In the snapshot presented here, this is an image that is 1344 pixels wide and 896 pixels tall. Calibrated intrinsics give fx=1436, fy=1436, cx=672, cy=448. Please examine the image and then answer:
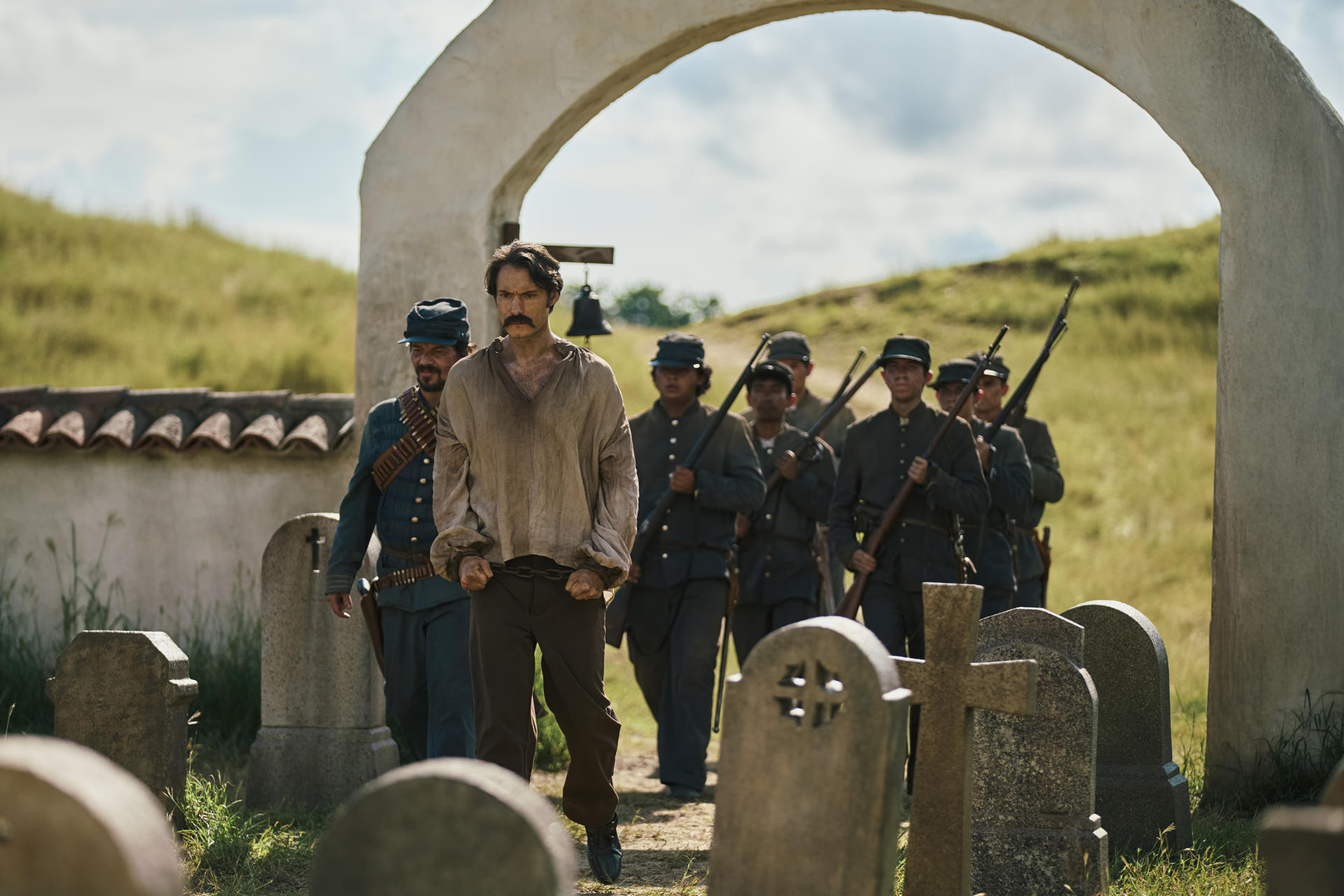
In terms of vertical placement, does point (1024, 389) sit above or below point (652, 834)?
above

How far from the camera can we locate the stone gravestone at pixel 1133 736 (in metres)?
5.43

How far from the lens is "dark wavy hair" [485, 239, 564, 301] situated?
473cm

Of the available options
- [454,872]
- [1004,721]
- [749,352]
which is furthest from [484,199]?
[749,352]

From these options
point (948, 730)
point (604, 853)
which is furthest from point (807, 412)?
point (948, 730)

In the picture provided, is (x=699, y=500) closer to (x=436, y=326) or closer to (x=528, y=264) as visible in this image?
(x=436, y=326)

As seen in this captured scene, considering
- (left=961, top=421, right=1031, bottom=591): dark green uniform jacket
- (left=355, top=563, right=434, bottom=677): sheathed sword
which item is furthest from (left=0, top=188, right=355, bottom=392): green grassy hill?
(left=355, top=563, right=434, bottom=677): sheathed sword

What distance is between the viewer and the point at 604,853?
17.0 ft

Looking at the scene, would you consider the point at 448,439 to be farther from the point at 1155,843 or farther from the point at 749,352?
the point at 749,352

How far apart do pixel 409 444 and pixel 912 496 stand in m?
2.68

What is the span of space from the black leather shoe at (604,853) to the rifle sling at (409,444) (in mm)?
1654

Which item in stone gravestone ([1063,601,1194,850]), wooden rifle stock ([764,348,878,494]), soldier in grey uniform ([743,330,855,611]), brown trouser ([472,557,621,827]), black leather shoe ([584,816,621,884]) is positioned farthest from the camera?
soldier in grey uniform ([743,330,855,611])

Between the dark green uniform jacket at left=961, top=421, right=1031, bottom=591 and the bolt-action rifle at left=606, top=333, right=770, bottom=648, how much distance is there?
1414 millimetres

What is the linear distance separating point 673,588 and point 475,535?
2900mm

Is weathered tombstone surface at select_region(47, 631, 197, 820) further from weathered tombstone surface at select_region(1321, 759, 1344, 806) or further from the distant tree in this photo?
the distant tree
